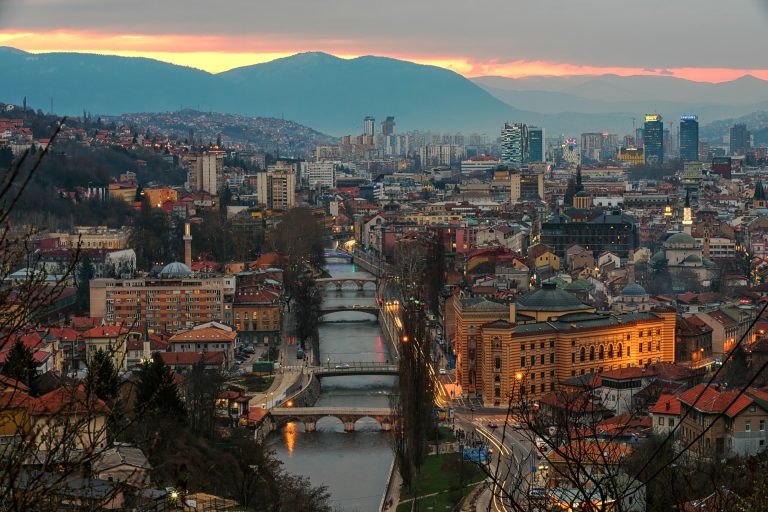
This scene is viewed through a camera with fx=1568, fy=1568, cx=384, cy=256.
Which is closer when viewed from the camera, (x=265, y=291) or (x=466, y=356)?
(x=466, y=356)

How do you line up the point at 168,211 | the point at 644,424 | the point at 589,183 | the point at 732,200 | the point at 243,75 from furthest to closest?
the point at 243,75 < the point at 589,183 < the point at 732,200 < the point at 168,211 < the point at 644,424

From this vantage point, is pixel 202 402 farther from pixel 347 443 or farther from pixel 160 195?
pixel 160 195

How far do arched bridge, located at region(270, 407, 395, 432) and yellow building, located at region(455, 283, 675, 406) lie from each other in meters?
0.84

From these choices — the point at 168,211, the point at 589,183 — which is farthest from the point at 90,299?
the point at 589,183

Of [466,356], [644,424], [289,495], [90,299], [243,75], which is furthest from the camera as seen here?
[243,75]

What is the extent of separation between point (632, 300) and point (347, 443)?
5.51 metres

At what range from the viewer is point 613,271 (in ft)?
70.7

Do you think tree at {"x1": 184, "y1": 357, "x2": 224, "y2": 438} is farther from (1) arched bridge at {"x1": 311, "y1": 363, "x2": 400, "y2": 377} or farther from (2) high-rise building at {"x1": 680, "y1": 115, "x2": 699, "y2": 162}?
(2) high-rise building at {"x1": 680, "y1": 115, "x2": 699, "y2": 162}

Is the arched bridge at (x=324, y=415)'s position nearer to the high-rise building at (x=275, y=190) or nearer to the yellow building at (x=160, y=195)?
the yellow building at (x=160, y=195)

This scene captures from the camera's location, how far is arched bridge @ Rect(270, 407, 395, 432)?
12240 mm

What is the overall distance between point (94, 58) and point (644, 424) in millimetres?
117386

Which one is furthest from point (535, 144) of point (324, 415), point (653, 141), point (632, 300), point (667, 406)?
point (667, 406)

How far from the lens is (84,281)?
64.0ft

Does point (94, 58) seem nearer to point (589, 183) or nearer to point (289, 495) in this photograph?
point (589, 183)
